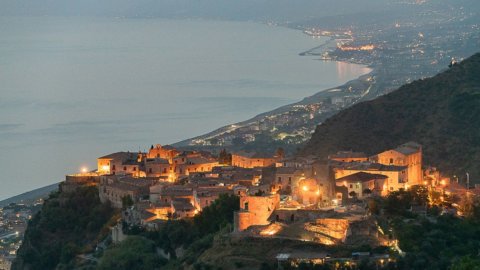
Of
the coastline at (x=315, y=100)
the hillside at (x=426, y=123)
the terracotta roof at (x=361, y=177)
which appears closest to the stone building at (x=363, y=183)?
the terracotta roof at (x=361, y=177)

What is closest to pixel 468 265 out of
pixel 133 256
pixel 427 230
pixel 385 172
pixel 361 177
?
pixel 427 230

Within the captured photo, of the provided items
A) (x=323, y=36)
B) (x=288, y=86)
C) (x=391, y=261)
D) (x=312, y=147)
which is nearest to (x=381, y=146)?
(x=312, y=147)

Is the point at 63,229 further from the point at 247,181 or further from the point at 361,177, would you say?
the point at 361,177

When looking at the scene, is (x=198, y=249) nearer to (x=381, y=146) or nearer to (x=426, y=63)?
(x=381, y=146)

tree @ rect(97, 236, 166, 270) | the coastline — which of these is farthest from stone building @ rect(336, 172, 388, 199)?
the coastline

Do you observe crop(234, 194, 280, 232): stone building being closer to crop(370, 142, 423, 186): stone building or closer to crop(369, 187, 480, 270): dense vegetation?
crop(369, 187, 480, 270): dense vegetation
